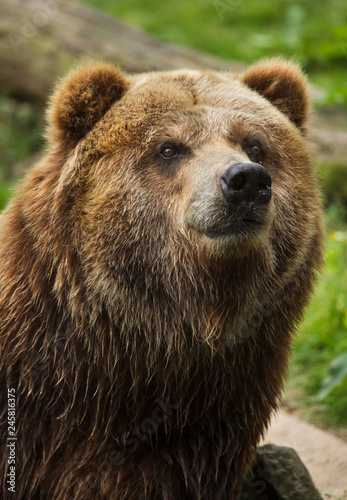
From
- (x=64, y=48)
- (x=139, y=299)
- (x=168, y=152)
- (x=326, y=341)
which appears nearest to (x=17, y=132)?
(x=64, y=48)

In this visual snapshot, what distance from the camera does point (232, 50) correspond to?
44.4 feet

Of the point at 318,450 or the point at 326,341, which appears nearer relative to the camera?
the point at 318,450

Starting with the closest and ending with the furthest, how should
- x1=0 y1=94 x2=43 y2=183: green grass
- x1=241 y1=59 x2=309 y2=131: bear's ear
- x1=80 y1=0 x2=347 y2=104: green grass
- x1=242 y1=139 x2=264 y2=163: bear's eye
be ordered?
x1=242 y1=139 x2=264 y2=163: bear's eye → x1=241 y1=59 x2=309 y2=131: bear's ear → x1=0 y1=94 x2=43 y2=183: green grass → x1=80 y1=0 x2=347 y2=104: green grass

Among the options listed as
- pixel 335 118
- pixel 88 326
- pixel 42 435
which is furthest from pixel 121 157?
pixel 335 118

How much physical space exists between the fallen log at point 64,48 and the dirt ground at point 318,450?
185 inches

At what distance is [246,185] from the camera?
323 centimetres

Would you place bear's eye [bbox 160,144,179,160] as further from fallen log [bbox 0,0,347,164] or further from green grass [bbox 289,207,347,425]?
fallen log [bbox 0,0,347,164]

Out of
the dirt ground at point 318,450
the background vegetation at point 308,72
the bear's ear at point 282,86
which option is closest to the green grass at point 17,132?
the background vegetation at point 308,72

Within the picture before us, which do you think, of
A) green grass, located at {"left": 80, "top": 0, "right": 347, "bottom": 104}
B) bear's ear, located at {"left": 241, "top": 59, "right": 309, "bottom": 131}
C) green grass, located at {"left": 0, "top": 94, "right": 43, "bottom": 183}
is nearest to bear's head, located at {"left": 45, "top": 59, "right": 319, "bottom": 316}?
bear's ear, located at {"left": 241, "top": 59, "right": 309, "bottom": 131}

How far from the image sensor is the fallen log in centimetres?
947

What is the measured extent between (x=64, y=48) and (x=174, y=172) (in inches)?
259

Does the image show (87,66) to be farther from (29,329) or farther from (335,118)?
(335,118)

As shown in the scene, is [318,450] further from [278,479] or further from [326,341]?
[326,341]

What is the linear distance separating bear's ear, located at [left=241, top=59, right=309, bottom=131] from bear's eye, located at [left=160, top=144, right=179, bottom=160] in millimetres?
881
